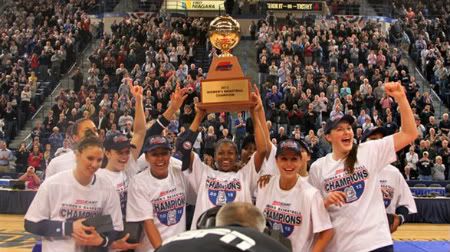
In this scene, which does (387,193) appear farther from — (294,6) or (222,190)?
(294,6)

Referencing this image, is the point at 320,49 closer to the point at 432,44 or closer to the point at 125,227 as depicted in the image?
the point at 432,44

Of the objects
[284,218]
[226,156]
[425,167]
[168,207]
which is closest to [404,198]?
[284,218]

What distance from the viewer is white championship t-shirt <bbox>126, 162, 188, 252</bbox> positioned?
19.3ft

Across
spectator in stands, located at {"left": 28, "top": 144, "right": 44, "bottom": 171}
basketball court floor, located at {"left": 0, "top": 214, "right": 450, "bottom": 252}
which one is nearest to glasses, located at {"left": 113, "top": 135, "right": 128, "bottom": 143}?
basketball court floor, located at {"left": 0, "top": 214, "right": 450, "bottom": 252}

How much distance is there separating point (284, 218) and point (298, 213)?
122 mm

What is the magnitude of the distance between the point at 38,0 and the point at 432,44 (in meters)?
18.7

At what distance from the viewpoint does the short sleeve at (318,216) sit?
539 centimetres

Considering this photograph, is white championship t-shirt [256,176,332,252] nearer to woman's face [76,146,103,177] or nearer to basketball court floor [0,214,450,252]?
woman's face [76,146,103,177]

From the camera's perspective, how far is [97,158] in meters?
5.38

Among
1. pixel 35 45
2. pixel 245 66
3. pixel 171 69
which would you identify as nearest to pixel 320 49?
pixel 245 66

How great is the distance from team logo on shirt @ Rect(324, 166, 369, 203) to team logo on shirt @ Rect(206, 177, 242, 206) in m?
0.89

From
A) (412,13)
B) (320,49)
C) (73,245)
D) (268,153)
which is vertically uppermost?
(412,13)

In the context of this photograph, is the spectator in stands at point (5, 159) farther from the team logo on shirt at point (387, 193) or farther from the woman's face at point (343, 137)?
the woman's face at point (343, 137)

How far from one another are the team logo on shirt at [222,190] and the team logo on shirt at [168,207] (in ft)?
0.99
